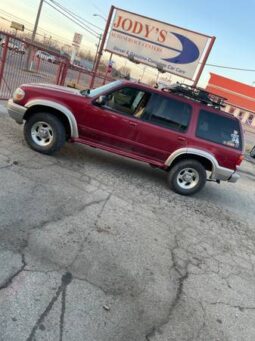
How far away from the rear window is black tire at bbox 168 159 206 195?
2.03ft

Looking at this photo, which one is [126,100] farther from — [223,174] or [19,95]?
[223,174]

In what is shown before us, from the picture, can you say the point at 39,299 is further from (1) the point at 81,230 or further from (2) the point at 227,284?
(2) the point at 227,284

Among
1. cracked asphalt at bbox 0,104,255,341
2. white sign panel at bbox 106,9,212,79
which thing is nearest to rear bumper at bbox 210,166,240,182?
cracked asphalt at bbox 0,104,255,341

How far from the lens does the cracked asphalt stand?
9.92ft

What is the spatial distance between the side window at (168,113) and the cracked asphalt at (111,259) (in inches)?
52.5

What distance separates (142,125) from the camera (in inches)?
263

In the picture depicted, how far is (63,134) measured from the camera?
6.63 metres

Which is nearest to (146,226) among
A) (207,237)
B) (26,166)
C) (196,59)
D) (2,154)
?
(207,237)

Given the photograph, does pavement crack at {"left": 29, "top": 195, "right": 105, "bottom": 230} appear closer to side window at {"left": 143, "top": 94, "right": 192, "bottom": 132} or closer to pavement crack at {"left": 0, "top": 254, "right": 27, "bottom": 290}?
pavement crack at {"left": 0, "top": 254, "right": 27, "bottom": 290}

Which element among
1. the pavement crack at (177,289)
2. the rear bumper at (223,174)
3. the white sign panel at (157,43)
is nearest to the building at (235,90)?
the white sign panel at (157,43)

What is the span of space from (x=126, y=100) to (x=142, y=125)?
1.95 feet

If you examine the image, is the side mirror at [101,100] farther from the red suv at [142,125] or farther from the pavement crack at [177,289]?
the pavement crack at [177,289]

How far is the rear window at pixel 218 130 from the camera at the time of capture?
6.89 meters

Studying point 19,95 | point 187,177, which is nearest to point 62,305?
point 187,177
